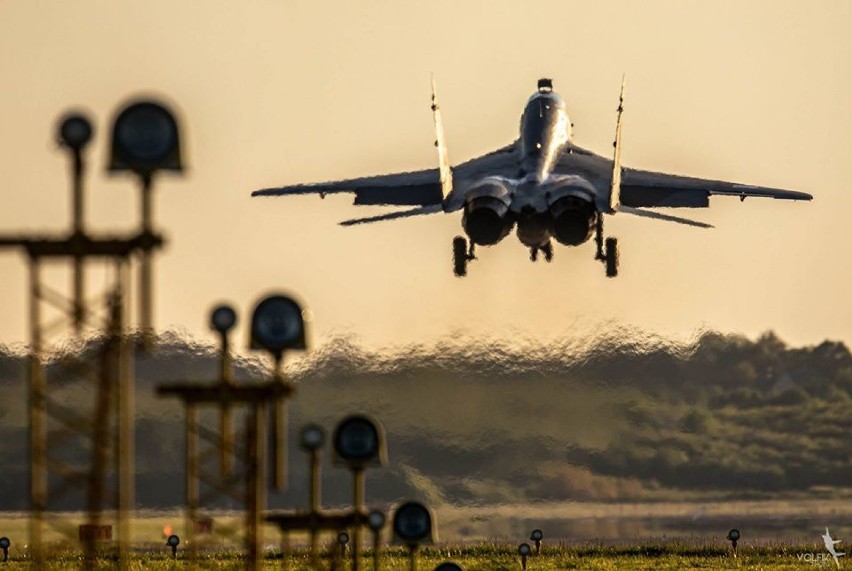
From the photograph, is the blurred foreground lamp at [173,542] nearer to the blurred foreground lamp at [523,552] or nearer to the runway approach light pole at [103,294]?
the blurred foreground lamp at [523,552]

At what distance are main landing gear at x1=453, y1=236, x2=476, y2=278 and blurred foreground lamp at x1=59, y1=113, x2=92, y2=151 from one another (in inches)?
1700

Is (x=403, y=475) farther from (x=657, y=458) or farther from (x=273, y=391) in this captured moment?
(x=273, y=391)

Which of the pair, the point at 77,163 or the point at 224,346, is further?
the point at 224,346

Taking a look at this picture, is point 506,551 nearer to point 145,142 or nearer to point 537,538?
point 537,538

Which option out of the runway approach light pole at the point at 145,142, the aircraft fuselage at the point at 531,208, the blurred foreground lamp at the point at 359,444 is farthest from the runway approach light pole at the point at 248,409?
the aircraft fuselage at the point at 531,208

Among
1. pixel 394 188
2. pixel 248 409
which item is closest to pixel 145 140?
pixel 248 409

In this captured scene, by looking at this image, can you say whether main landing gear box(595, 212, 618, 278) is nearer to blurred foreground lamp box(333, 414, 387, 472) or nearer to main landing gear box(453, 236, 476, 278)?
main landing gear box(453, 236, 476, 278)

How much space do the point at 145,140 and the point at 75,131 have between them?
4.78ft

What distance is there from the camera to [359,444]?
2208 inches

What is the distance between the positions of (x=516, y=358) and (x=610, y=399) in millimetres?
3208

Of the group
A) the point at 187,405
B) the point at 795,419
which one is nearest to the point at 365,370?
the point at 795,419

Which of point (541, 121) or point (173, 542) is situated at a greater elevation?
point (541, 121)

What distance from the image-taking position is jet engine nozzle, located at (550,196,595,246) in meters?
78.9

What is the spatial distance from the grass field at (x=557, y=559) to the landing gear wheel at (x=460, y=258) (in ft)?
25.2
